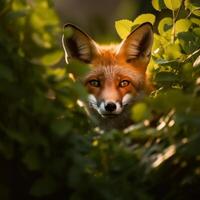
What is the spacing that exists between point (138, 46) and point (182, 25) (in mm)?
1768

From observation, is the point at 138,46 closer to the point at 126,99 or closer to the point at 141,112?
the point at 126,99

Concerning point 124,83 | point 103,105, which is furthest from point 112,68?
point 103,105

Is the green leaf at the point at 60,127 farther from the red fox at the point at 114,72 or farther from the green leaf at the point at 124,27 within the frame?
the red fox at the point at 114,72

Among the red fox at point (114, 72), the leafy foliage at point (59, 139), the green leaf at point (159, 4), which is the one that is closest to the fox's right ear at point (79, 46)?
the red fox at point (114, 72)

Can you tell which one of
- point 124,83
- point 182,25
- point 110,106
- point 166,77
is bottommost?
point 166,77

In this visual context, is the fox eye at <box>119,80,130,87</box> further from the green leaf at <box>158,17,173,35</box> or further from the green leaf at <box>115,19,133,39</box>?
the green leaf at <box>158,17,173,35</box>

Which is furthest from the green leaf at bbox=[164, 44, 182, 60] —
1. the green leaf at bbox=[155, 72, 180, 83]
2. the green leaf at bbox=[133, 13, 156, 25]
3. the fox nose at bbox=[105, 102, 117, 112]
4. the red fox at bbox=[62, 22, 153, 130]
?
the fox nose at bbox=[105, 102, 117, 112]

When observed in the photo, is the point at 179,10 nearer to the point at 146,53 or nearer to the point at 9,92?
the point at 146,53

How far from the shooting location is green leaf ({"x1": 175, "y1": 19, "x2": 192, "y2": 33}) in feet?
20.4

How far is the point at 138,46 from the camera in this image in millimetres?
7992

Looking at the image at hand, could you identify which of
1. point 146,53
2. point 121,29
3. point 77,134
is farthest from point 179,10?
point 77,134

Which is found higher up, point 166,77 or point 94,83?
point 94,83

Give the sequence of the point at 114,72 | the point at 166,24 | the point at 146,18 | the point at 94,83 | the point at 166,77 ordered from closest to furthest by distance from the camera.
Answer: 1. the point at 166,77
2. the point at 166,24
3. the point at 146,18
4. the point at 94,83
5. the point at 114,72

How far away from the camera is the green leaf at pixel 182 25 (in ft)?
20.4
